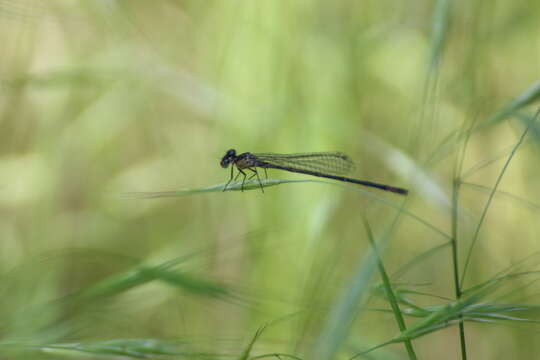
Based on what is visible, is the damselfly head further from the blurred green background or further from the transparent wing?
the blurred green background

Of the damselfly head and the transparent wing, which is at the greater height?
the transparent wing

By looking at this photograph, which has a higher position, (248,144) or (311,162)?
(248,144)

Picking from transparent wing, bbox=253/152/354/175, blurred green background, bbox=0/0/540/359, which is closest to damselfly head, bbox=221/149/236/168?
transparent wing, bbox=253/152/354/175

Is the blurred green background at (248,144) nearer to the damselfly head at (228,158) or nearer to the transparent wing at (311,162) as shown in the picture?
the transparent wing at (311,162)

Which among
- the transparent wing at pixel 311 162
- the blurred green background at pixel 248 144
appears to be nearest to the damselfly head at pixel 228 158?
the transparent wing at pixel 311 162

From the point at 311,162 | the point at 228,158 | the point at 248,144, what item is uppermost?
the point at 248,144

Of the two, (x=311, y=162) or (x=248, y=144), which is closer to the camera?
(x=311, y=162)
